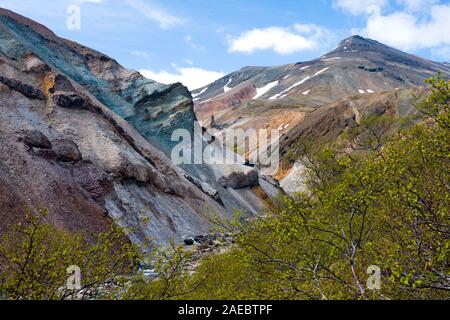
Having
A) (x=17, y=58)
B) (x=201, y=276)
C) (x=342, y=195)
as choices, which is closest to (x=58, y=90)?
(x=17, y=58)

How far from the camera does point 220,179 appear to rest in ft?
204

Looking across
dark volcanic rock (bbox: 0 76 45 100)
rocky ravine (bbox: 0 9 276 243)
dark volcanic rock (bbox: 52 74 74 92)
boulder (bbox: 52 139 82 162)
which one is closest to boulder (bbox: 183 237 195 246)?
rocky ravine (bbox: 0 9 276 243)

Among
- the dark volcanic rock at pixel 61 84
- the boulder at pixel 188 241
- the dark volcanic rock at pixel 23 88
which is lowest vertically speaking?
the boulder at pixel 188 241

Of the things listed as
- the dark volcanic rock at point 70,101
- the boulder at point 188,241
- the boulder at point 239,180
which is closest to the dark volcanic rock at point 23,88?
the dark volcanic rock at point 70,101

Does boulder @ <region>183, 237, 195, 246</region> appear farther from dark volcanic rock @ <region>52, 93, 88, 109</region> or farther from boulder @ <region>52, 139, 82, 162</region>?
dark volcanic rock @ <region>52, 93, 88, 109</region>

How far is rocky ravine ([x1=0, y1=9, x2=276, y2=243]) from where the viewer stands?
90.8 feet

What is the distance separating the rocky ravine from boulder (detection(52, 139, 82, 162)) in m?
0.08

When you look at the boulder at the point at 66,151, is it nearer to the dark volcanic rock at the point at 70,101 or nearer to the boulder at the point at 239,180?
the dark volcanic rock at the point at 70,101

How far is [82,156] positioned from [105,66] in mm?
37104

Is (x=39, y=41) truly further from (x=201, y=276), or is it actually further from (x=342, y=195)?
(x=342, y=195)

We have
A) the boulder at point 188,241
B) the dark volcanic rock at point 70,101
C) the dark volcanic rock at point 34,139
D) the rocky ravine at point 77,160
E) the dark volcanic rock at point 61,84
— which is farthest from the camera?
the dark volcanic rock at point 61,84

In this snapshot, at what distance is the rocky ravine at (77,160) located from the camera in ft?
90.8

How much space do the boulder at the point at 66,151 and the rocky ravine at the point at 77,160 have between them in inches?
3.0
